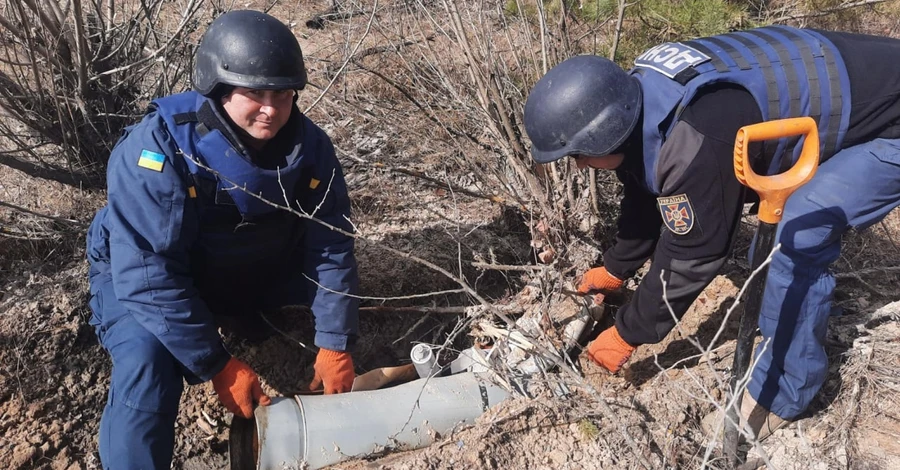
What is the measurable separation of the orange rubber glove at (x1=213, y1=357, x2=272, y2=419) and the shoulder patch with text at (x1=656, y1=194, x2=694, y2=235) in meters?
1.50

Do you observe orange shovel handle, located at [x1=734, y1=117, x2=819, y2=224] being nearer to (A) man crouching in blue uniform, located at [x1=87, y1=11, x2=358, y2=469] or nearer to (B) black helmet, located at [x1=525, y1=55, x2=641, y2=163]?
(B) black helmet, located at [x1=525, y1=55, x2=641, y2=163]

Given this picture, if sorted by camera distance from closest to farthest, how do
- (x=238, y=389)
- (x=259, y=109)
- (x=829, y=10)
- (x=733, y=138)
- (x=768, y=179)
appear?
(x=768, y=179) < (x=733, y=138) < (x=259, y=109) < (x=238, y=389) < (x=829, y=10)

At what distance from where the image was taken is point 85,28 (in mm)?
3113

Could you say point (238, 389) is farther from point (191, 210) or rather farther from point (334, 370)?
point (191, 210)

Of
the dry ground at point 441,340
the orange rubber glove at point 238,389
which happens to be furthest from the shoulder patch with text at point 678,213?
the orange rubber glove at point 238,389

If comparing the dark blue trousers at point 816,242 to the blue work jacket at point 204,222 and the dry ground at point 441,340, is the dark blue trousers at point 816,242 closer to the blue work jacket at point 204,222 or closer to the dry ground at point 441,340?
the dry ground at point 441,340

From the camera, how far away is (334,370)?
2.53 metres

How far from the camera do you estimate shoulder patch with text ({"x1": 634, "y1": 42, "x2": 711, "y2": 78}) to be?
79.2 inches

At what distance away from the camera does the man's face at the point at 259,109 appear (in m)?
2.13

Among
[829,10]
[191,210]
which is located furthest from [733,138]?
[829,10]

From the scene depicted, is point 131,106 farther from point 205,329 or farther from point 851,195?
point 851,195

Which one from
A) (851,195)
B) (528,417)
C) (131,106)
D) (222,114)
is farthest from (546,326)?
(131,106)

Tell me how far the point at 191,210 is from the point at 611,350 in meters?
1.58

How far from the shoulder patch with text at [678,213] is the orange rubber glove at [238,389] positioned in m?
1.50
